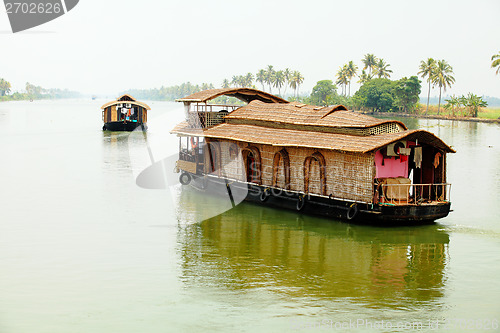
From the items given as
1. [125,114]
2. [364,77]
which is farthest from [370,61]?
[125,114]

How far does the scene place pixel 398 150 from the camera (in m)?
14.5

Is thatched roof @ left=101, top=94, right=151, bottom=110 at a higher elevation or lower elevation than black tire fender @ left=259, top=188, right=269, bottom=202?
higher

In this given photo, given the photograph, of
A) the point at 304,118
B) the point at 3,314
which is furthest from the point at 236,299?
the point at 304,118

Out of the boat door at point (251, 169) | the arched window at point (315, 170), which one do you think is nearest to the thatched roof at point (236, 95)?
the boat door at point (251, 169)

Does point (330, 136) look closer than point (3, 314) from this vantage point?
No

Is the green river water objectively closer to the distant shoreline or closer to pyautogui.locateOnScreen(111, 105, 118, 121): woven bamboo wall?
pyautogui.locateOnScreen(111, 105, 118, 121): woven bamboo wall

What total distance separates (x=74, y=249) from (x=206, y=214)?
451 cm

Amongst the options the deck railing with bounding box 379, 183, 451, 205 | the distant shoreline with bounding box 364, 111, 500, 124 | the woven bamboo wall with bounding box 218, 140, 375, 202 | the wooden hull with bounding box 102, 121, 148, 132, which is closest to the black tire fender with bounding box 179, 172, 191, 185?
the woven bamboo wall with bounding box 218, 140, 375, 202

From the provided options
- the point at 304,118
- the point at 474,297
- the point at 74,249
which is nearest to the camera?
the point at 474,297

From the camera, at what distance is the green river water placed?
9.38 m

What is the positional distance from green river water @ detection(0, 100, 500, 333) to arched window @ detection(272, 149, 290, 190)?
0.88 m

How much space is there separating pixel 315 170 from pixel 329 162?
1.81ft

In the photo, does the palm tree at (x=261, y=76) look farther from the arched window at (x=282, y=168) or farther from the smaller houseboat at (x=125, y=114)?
the arched window at (x=282, y=168)

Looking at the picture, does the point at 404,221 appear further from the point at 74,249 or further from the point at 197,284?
the point at 74,249
